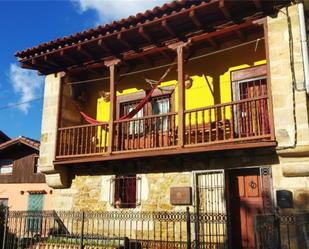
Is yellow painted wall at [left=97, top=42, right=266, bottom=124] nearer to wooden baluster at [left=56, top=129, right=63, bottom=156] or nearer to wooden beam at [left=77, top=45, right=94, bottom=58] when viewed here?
wooden beam at [left=77, top=45, right=94, bottom=58]

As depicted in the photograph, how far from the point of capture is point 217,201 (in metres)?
8.84

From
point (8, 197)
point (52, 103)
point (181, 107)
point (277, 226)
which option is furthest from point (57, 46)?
point (8, 197)

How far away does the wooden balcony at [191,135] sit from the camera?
8273mm

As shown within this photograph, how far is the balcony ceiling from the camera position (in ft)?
28.5

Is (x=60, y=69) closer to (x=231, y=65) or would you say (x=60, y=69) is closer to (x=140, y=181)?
(x=140, y=181)

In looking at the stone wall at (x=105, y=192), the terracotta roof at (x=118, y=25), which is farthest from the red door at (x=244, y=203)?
the terracotta roof at (x=118, y=25)

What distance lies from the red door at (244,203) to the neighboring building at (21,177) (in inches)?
496

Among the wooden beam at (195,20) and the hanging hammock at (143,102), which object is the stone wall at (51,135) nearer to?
the hanging hammock at (143,102)

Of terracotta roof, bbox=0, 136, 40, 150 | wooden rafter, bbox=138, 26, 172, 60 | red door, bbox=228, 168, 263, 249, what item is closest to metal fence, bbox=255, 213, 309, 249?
red door, bbox=228, 168, 263, 249

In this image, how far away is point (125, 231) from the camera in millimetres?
9938

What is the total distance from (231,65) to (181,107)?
199cm

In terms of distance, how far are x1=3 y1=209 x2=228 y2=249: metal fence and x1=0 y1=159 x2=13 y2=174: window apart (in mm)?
10679

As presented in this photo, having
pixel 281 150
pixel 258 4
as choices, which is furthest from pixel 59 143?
pixel 258 4

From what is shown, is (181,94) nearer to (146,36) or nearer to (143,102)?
(143,102)
